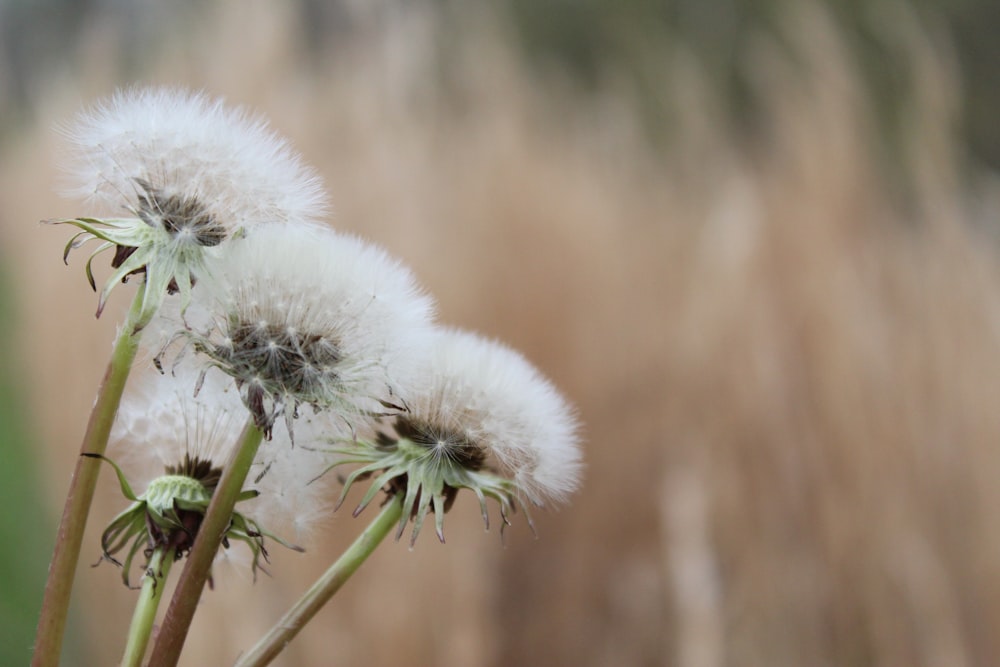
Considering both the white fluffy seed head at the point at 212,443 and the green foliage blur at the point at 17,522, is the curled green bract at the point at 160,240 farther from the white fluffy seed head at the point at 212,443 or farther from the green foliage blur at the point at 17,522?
the green foliage blur at the point at 17,522

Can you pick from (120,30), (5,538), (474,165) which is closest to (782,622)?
(474,165)

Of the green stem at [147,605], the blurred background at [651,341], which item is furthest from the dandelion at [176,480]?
the blurred background at [651,341]

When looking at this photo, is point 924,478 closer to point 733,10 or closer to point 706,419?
point 706,419

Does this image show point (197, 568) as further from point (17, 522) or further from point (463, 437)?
point (17, 522)

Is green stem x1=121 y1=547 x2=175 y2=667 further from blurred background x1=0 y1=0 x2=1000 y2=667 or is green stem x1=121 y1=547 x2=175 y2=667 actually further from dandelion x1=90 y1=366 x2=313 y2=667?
blurred background x1=0 y1=0 x2=1000 y2=667

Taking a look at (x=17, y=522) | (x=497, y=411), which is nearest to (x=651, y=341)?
(x=497, y=411)

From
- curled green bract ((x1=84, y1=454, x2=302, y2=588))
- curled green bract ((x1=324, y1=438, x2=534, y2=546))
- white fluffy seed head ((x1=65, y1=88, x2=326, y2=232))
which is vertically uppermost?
white fluffy seed head ((x1=65, y1=88, x2=326, y2=232))

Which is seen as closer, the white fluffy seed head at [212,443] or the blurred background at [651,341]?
the white fluffy seed head at [212,443]

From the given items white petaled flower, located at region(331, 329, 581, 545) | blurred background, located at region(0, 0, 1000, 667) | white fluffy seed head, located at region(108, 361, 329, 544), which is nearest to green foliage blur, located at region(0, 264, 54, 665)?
blurred background, located at region(0, 0, 1000, 667)
